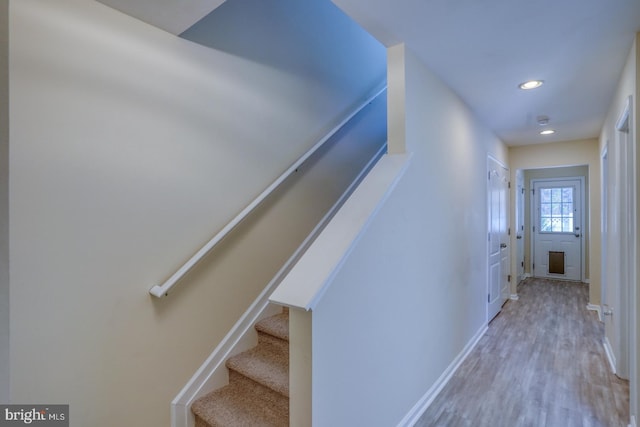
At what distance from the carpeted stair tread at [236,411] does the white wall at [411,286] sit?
0.49 metres

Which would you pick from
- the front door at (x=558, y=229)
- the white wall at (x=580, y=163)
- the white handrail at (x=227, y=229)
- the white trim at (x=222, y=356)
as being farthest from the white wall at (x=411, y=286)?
the front door at (x=558, y=229)

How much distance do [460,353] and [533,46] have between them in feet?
8.09

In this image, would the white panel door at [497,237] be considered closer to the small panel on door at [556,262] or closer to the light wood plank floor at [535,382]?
the light wood plank floor at [535,382]

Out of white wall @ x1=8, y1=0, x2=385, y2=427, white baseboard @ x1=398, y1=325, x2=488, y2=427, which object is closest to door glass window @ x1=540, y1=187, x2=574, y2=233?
white baseboard @ x1=398, y1=325, x2=488, y2=427

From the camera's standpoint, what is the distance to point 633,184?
71.7 inches

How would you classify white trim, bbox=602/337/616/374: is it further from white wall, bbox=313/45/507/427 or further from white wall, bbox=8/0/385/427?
white wall, bbox=8/0/385/427

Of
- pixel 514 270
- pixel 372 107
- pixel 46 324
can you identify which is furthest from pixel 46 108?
pixel 514 270

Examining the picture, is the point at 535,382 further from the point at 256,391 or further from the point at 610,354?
the point at 256,391

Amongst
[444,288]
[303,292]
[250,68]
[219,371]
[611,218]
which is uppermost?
[250,68]

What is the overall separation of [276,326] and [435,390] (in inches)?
50.5

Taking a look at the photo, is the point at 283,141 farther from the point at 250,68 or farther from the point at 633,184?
the point at 633,184

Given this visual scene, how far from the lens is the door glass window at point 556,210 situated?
639 centimetres

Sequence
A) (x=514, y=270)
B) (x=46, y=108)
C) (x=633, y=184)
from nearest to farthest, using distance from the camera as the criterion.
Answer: (x=46, y=108)
(x=633, y=184)
(x=514, y=270)

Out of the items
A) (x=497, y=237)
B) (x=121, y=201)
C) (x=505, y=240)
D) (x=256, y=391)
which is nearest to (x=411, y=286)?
(x=256, y=391)
